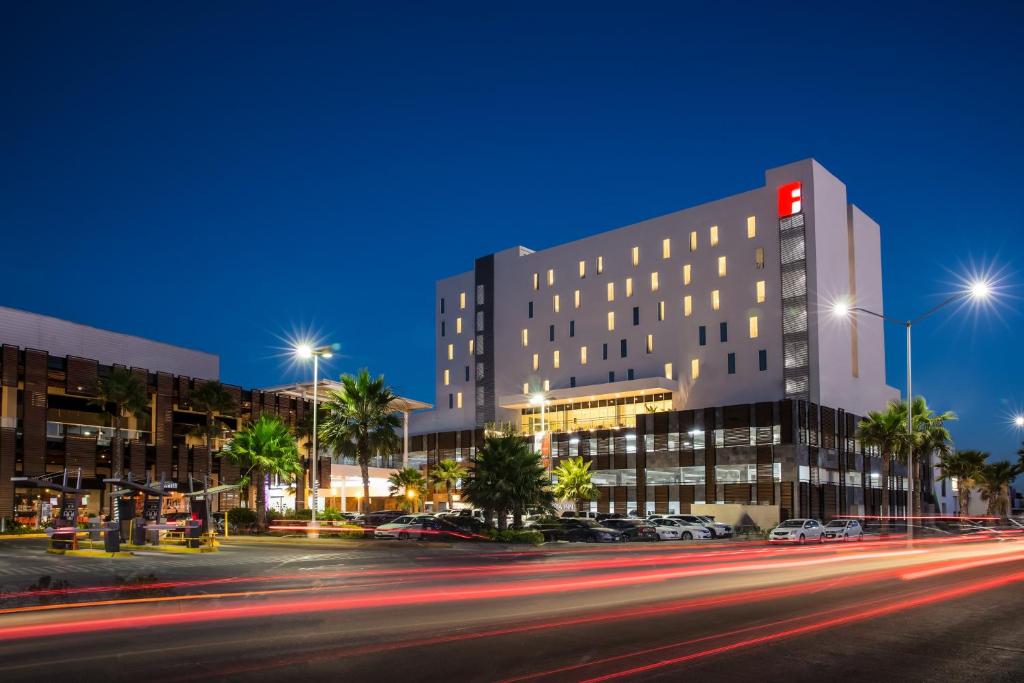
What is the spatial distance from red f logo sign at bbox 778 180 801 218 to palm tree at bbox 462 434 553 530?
157 feet

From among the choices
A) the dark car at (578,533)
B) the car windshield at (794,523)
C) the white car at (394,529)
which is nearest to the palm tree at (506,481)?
the dark car at (578,533)

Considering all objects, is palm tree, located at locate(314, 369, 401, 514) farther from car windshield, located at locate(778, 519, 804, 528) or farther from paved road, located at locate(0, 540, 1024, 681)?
paved road, located at locate(0, 540, 1024, 681)

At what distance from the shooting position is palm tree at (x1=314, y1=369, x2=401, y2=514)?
184 ft

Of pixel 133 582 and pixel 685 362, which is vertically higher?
pixel 685 362

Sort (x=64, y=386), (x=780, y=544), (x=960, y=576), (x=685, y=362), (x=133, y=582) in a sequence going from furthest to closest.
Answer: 1. (x=685, y=362)
2. (x=64, y=386)
3. (x=780, y=544)
4. (x=960, y=576)
5. (x=133, y=582)

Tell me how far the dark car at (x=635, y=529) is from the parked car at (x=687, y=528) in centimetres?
112

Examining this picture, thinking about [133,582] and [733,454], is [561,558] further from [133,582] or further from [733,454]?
[733,454]

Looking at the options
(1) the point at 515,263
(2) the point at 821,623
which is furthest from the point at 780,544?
(1) the point at 515,263

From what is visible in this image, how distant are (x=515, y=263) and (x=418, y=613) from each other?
300 ft

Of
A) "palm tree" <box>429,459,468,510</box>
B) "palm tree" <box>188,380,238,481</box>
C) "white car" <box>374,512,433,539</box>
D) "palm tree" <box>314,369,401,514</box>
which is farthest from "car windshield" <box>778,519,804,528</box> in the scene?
"palm tree" <box>188,380,238,481</box>

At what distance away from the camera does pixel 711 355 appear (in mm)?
86000

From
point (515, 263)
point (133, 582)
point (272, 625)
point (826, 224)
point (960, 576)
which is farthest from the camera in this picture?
point (515, 263)

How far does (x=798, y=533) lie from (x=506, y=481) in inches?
691

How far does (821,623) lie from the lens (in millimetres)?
14609
